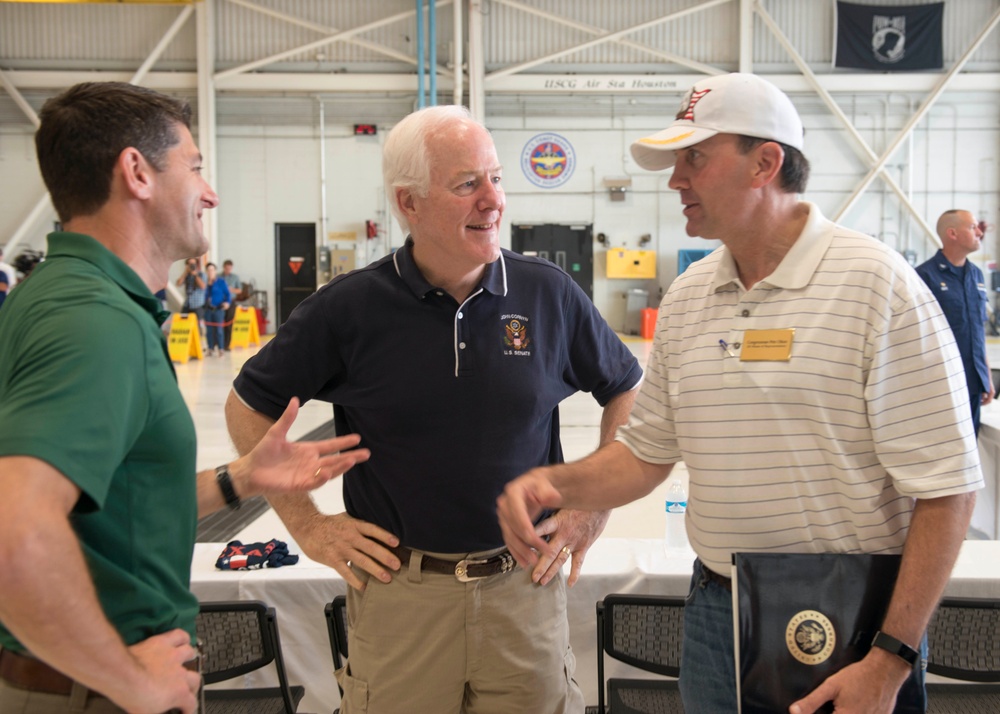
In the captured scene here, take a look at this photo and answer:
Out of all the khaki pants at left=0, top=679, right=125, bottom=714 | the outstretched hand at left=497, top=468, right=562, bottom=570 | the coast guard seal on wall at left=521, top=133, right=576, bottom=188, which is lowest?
the khaki pants at left=0, top=679, right=125, bottom=714

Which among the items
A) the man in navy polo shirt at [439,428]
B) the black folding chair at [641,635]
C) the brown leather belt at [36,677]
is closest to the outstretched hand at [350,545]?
the man in navy polo shirt at [439,428]

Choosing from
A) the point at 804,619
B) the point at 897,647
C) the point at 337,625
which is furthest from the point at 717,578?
the point at 337,625

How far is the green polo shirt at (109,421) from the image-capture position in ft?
3.70

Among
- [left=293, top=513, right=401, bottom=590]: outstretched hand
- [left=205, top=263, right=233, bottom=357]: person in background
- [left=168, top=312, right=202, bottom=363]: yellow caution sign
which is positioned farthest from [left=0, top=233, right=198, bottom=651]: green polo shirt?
[left=205, top=263, right=233, bottom=357]: person in background

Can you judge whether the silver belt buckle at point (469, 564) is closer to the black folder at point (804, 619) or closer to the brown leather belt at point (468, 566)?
the brown leather belt at point (468, 566)

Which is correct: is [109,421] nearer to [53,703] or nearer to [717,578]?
[53,703]

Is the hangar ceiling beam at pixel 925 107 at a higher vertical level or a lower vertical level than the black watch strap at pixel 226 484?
higher

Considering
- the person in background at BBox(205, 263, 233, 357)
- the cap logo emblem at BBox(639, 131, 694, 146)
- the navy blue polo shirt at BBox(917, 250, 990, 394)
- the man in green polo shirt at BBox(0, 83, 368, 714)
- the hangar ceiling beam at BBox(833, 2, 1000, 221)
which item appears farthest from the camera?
the hangar ceiling beam at BBox(833, 2, 1000, 221)

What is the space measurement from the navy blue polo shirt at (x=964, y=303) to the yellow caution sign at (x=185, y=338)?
11.5 metres

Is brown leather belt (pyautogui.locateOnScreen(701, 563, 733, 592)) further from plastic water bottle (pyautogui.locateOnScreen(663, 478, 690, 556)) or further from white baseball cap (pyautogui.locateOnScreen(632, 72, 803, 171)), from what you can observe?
plastic water bottle (pyautogui.locateOnScreen(663, 478, 690, 556))

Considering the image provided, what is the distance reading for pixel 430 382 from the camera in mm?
2051

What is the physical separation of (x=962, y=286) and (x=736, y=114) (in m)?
5.01

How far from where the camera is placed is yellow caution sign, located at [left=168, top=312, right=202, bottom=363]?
13.9 meters

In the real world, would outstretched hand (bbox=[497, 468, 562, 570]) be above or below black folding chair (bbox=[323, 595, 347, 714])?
above
